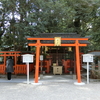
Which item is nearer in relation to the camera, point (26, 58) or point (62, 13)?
point (26, 58)

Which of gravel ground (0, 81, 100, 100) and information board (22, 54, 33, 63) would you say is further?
information board (22, 54, 33, 63)

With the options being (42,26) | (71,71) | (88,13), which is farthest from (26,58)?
(88,13)

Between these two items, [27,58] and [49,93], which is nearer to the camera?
[49,93]

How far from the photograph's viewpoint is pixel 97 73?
352 inches

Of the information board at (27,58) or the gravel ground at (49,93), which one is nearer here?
the gravel ground at (49,93)

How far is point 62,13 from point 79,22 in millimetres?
7226

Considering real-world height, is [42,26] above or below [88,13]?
below

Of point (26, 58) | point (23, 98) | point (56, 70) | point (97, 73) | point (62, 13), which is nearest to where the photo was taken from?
point (23, 98)

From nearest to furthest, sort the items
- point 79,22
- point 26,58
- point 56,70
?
point 26,58
point 56,70
point 79,22

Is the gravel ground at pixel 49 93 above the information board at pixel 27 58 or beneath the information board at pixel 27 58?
beneath

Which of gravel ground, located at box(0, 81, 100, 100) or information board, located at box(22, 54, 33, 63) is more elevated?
information board, located at box(22, 54, 33, 63)

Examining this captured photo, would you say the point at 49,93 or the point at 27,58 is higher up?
the point at 27,58

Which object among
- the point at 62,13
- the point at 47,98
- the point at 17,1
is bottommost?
the point at 47,98

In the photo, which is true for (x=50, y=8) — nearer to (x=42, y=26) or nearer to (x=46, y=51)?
(x=42, y=26)
